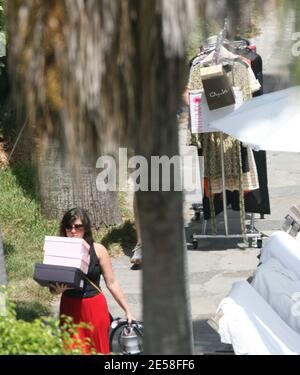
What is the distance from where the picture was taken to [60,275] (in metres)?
7.59

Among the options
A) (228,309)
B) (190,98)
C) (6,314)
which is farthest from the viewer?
(190,98)

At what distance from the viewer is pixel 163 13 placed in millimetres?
4449

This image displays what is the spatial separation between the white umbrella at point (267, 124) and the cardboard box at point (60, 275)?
5.62 feet

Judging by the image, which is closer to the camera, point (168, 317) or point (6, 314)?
point (168, 317)

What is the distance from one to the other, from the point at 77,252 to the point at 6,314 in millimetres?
1384

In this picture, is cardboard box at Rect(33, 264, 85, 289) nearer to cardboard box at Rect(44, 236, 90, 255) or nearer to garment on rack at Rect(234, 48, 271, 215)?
cardboard box at Rect(44, 236, 90, 255)

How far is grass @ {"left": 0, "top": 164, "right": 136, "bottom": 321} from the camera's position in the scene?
965 centimetres

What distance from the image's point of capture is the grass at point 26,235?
9648 millimetres

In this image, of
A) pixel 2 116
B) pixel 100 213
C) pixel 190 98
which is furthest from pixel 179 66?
pixel 2 116

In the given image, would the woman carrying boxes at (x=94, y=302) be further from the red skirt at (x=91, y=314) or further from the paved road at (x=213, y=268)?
the paved road at (x=213, y=268)

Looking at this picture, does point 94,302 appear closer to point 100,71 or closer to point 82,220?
point 82,220

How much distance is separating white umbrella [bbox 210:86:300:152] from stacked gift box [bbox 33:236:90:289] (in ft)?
5.20
